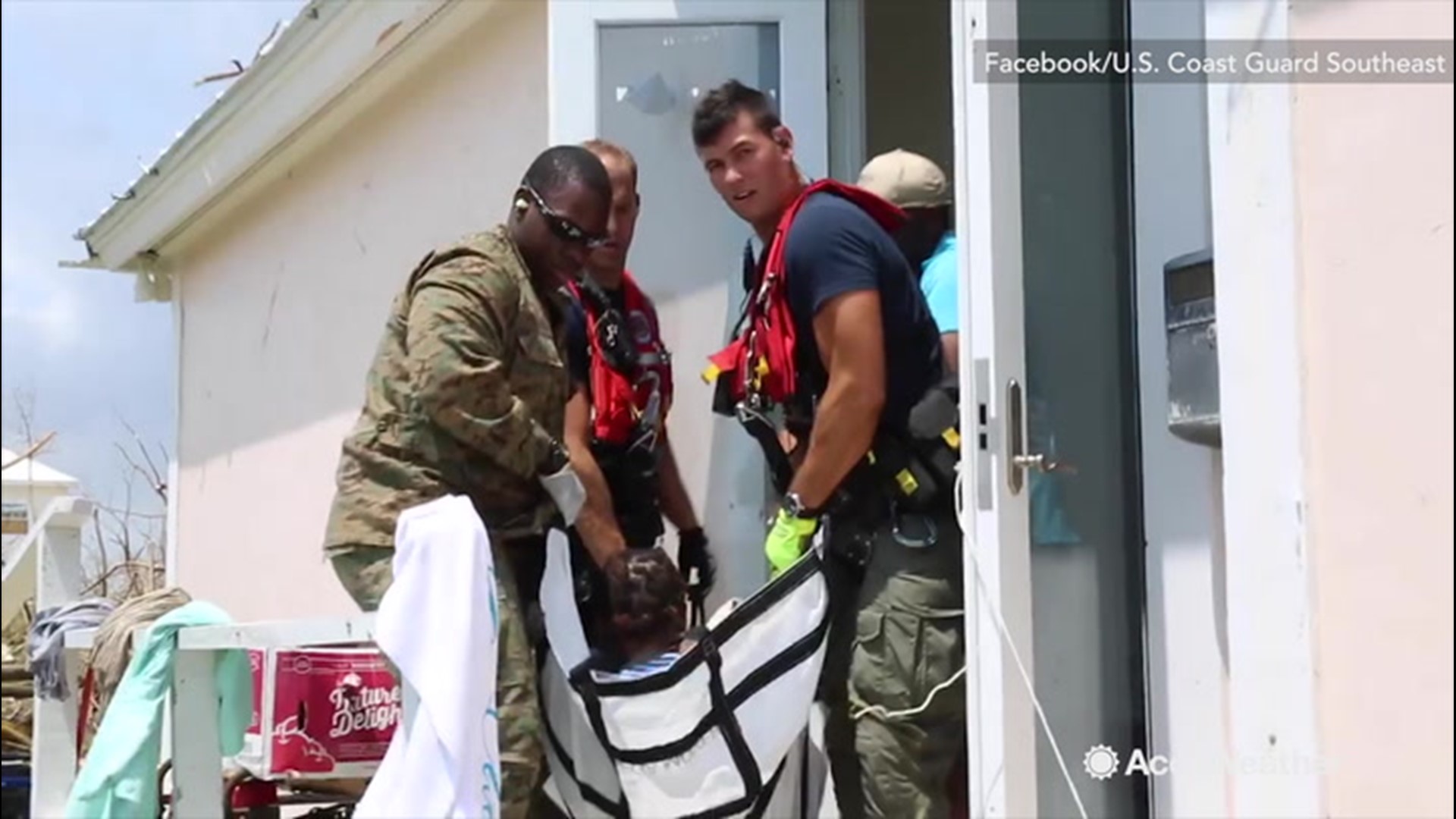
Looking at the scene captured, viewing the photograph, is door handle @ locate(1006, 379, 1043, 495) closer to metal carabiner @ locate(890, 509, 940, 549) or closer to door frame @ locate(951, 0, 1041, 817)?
door frame @ locate(951, 0, 1041, 817)

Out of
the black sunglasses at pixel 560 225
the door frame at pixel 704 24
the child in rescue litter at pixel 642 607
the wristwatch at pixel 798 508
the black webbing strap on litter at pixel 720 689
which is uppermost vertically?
the door frame at pixel 704 24

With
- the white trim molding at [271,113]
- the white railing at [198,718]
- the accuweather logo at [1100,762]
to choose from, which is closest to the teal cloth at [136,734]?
the white railing at [198,718]

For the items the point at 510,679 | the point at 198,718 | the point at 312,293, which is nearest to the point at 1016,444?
the point at 510,679

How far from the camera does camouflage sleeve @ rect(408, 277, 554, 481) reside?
→ 108 inches

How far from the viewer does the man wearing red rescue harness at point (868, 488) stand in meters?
2.78

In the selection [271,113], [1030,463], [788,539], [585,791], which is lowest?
[585,791]

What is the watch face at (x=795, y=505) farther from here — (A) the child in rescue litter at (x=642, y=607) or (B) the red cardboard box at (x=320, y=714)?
(B) the red cardboard box at (x=320, y=714)

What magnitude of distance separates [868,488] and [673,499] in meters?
0.66

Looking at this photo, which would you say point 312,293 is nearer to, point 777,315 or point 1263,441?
point 777,315

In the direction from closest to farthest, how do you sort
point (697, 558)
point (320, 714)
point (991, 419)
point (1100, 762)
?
point (991, 419) < point (1100, 762) < point (697, 558) < point (320, 714)

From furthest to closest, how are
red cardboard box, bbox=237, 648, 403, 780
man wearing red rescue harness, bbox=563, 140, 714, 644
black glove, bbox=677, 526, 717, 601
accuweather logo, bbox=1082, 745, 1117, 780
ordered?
red cardboard box, bbox=237, 648, 403, 780, black glove, bbox=677, 526, 717, 601, man wearing red rescue harness, bbox=563, 140, 714, 644, accuweather logo, bbox=1082, 745, 1117, 780

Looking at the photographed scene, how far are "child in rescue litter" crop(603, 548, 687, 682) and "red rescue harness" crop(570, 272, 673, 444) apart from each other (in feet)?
1.21

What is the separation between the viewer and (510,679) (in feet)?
9.15

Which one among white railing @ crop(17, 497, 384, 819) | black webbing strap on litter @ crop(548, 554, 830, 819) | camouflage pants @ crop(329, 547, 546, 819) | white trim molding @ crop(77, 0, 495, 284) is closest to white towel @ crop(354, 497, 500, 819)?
white railing @ crop(17, 497, 384, 819)
